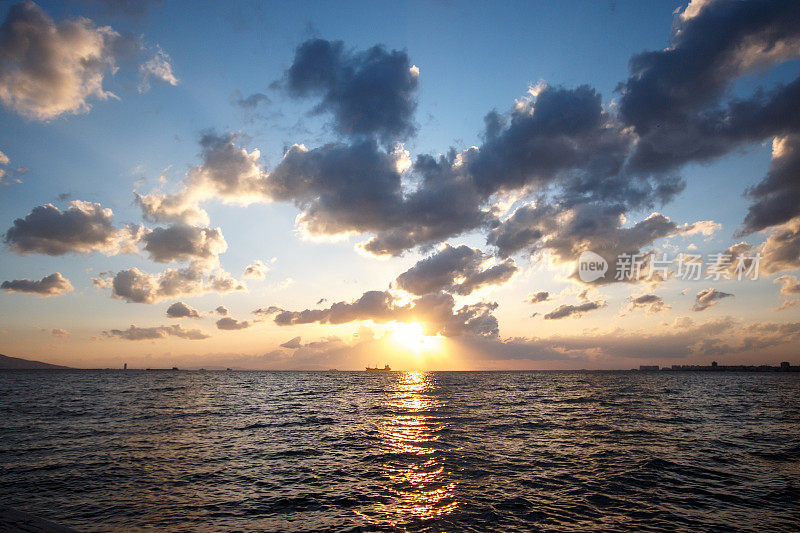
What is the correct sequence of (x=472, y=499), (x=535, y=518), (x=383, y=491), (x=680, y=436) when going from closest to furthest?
1. (x=535, y=518)
2. (x=472, y=499)
3. (x=383, y=491)
4. (x=680, y=436)

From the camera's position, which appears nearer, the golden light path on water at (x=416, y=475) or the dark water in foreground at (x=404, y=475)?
the dark water in foreground at (x=404, y=475)

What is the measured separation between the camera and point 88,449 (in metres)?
27.1

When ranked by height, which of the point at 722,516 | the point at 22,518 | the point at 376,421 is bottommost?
the point at 376,421

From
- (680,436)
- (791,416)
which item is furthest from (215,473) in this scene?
(791,416)

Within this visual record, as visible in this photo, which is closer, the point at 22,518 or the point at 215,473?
the point at 22,518

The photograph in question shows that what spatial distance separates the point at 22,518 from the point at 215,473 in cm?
1037

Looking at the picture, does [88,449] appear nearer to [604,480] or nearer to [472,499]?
[472,499]

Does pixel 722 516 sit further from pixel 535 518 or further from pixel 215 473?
pixel 215 473

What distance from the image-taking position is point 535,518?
15.4 metres

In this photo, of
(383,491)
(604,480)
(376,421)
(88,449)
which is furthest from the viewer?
(376,421)

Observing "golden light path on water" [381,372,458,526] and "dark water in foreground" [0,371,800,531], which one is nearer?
"dark water in foreground" [0,371,800,531]

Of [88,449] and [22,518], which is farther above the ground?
[22,518]

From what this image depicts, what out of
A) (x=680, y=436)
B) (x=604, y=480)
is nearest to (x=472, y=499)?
(x=604, y=480)

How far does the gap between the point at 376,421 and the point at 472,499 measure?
90.0 feet
